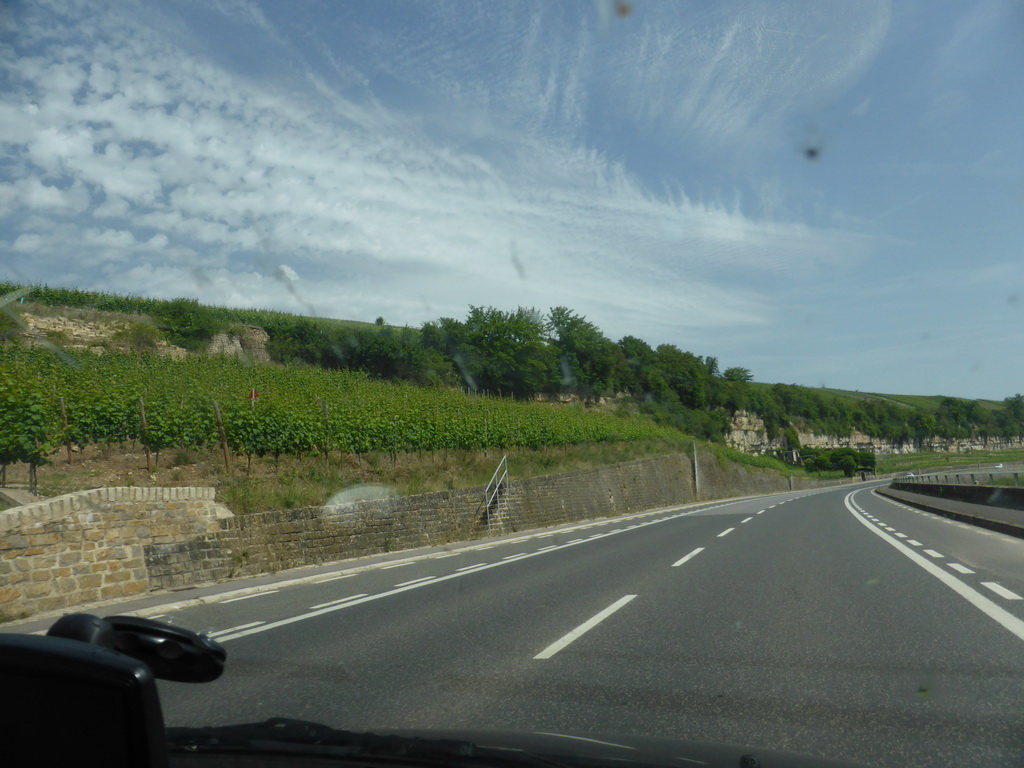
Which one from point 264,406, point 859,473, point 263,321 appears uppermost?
point 263,321

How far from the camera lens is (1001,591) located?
8.59 m

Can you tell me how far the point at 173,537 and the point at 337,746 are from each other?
36.6 ft

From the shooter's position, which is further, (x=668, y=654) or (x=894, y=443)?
(x=894, y=443)

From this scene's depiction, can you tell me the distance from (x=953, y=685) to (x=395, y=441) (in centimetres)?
2391

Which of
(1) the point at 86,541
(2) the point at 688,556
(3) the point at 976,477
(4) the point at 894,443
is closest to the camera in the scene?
(1) the point at 86,541

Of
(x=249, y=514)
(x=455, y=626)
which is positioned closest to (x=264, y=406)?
(x=249, y=514)

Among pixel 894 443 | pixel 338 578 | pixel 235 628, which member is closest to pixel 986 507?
pixel 338 578

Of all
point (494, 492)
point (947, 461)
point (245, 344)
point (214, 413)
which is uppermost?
point (245, 344)

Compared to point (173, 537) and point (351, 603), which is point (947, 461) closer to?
point (173, 537)

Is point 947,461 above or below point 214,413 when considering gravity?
below

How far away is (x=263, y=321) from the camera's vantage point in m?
59.2

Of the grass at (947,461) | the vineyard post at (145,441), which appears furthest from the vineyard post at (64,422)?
the grass at (947,461)

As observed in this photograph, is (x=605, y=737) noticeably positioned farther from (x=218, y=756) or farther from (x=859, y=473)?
(x=859, y=473)

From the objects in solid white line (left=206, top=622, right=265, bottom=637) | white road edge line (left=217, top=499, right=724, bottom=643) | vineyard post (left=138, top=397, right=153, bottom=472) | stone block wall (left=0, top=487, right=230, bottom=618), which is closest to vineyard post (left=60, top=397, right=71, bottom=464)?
vineyard post (left=138, top=397, right=153, bottom=472)
